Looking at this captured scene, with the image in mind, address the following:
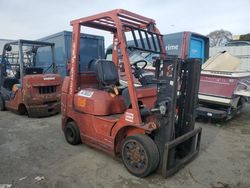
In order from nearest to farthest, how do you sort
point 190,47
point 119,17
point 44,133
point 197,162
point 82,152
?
point 119,17, point 197,162, point 82,152, point 44,133, point 190,47

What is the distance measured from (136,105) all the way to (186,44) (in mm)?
4631

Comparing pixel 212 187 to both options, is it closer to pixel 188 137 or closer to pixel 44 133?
pixel 188 137

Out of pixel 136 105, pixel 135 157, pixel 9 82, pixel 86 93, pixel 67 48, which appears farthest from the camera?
pixel 67 48

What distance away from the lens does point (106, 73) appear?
3.89 metres

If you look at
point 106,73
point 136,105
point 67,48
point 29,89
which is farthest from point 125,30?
point 67,48

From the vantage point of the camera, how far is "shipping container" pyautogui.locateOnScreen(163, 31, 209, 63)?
22.9 ft

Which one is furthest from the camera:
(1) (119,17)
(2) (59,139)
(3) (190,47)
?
(3) (190,47)

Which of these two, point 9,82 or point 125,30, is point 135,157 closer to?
point 125,30

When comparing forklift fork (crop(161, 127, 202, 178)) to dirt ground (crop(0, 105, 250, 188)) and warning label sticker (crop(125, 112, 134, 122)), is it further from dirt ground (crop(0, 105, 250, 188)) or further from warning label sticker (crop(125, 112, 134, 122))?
warning label sticker (crop(125, 112, 134, 122))

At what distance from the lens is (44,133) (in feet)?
16.6

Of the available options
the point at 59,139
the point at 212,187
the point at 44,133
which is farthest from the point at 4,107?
the point at 212,187

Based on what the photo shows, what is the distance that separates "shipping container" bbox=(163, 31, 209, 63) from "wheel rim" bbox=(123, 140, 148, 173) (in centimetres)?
425

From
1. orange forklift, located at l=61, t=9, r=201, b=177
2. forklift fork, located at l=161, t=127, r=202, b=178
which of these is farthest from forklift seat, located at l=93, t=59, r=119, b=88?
forklift fork, located at l=161, t=127, r=202, b=178

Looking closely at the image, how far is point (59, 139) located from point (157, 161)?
2.43 m
